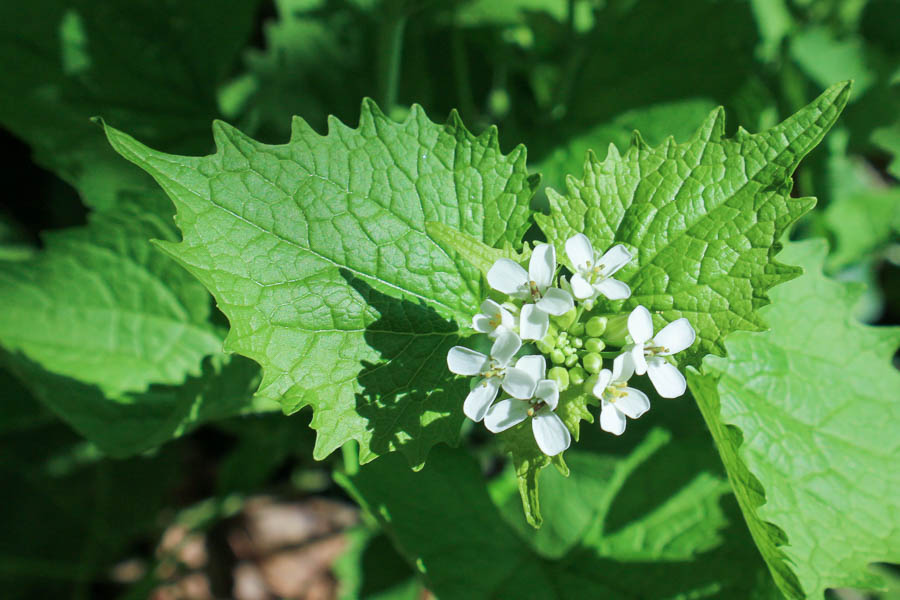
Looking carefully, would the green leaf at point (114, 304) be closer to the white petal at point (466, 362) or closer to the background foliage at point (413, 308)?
the background foliage at point (413, 308)

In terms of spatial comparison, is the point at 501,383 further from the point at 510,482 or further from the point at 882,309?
the point at 882,309

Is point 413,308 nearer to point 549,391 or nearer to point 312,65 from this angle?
point 549,391

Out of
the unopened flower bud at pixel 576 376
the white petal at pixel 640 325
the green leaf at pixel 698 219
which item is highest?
the green leaf at pixel 698 219

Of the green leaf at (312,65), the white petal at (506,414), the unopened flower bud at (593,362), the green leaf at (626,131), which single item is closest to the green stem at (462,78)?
the green leaf at (312,65)

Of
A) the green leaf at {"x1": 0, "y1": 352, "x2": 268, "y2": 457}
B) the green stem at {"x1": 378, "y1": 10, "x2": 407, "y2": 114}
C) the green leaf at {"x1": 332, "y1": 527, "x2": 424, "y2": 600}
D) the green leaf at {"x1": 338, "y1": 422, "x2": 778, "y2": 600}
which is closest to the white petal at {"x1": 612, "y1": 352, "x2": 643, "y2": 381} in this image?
the green leaf at {"x1": 338, "y1": 422, "x2": 778, "y2": 600}

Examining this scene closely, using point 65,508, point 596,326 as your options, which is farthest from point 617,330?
point 65,508
